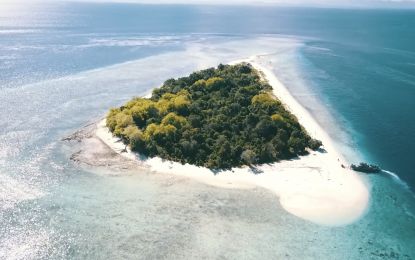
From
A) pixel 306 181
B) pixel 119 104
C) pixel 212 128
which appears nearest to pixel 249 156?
pixel 306 181

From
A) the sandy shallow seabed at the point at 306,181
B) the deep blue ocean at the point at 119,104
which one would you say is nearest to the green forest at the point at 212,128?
the sandy shallow seabed at the point at 306,181

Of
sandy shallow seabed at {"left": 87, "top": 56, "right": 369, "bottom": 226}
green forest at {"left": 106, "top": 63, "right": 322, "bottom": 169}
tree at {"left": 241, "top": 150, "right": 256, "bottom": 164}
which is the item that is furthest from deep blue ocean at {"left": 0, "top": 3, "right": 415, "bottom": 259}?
tree at {"left": 241, "top": 150, "right": 256, "bottom": 164}

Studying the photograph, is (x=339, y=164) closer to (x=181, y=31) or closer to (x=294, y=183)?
(x=294, y=183)

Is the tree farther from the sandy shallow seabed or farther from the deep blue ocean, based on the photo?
the deep blue ocean

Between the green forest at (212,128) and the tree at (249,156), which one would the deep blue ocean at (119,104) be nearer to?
the green forest at (212,128)

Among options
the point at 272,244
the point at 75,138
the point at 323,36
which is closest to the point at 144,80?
the point at 75,138
